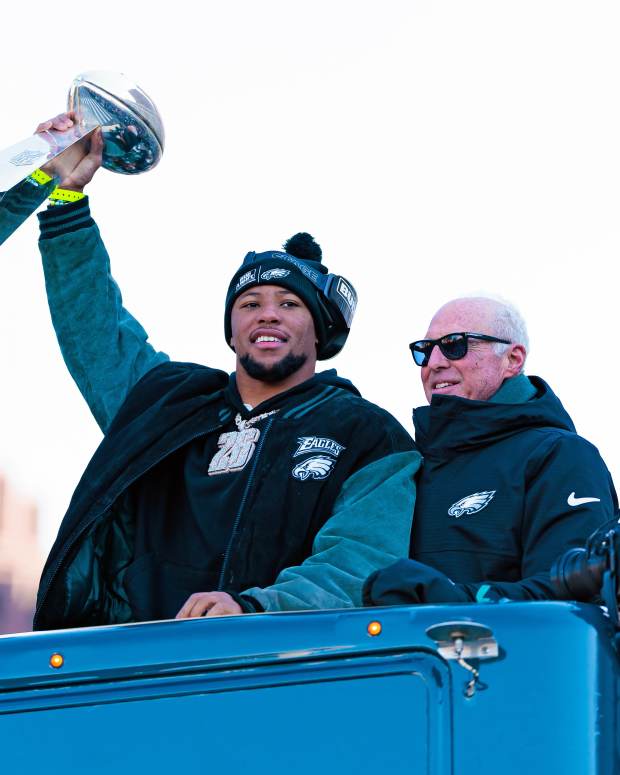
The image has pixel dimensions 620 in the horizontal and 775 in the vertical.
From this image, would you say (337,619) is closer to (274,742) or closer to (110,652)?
(274,742)

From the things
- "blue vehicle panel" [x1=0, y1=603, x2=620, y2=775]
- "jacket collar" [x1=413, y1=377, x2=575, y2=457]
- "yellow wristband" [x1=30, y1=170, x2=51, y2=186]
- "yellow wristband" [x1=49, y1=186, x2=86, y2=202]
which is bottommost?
"blue vehicle panel" [x1=0, y1=603, x2=620, y2=775]

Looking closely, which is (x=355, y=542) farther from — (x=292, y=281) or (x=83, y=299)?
(x=83, y=299)

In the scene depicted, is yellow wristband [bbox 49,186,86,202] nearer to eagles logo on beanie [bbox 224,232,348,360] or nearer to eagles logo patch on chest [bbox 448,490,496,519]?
eagles logo on beanie [bbox 224,232,348,360]

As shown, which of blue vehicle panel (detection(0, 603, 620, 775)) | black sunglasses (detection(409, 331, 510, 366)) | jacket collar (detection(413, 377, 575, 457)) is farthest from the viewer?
black sunglasses (detection(409, 331, 510, 366))

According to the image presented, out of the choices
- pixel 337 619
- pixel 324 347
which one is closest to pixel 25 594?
pixel 324 347

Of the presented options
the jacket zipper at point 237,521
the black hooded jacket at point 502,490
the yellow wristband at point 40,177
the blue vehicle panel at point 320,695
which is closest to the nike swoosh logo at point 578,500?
the black hooded jacket at point 502,490

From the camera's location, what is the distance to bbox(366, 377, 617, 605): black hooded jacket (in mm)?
3275

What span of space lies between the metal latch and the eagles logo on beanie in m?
2.28

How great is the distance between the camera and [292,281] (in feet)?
14.0

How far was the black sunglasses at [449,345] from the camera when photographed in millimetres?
4125

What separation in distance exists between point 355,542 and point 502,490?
0.44m

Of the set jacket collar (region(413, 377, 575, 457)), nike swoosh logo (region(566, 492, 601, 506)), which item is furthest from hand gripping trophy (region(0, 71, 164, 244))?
nike swoosh logo (region(566, 492, 601, 506))

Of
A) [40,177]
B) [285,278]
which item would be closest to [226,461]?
[285,278]

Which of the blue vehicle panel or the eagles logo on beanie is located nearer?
the blue vehicle panel
